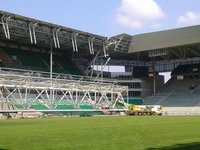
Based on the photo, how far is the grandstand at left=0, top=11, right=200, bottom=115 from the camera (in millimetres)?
65875

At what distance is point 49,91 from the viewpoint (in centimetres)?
7250

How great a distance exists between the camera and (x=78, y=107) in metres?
71.2

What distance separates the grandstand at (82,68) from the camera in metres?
65.9

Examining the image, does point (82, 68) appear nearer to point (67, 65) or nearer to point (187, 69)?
point (67, 65)

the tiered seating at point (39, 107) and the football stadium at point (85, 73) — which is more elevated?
the football stadium at point (85, 73)

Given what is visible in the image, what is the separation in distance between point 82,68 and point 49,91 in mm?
25912

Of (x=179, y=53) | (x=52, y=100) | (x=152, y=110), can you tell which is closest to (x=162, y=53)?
(x=179, y=53)

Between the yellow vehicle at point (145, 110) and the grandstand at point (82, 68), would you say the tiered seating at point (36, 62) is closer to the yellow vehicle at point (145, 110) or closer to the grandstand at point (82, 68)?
the grandstand at point (82, 68)

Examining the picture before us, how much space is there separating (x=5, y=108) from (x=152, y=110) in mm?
33953

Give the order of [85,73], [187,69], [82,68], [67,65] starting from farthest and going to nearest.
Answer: [187,69]
[82,68]
[85,73]
[67,65]

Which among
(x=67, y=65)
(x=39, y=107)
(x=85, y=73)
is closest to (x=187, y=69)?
(x=85, y=73)

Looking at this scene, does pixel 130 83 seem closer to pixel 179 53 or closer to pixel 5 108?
pixel 179 53

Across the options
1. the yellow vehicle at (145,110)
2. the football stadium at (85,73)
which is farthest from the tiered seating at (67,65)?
the yellow vehicle at (145,110)

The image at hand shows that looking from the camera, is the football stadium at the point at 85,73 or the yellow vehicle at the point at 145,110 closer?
the football stadium at the point at 85,73
